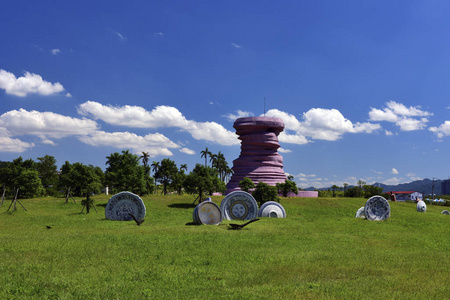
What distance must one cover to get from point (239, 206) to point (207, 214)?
643cm

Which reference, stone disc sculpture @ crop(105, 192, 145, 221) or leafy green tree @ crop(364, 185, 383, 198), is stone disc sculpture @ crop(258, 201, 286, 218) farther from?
leafy green tree @ crop(364, 185, 383, 198)

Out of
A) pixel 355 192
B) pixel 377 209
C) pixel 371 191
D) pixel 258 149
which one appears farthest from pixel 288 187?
pixel 377 209

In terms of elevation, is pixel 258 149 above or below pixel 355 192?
above

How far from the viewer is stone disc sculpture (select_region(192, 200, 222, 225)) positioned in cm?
2681

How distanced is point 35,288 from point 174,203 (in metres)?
42.2

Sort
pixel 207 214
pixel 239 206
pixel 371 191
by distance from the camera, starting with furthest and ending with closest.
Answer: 1. pixel 371 191
2. pixel 239 206
3. pixel 207 214

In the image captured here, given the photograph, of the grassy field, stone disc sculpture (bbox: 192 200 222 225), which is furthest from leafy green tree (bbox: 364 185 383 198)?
stone disc sculpture (bbox: 192 200 222 225)

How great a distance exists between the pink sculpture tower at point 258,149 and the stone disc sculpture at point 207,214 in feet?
A: 158

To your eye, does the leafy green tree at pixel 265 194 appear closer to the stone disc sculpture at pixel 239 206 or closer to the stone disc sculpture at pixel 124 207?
the stone disc sculpture at pixel 239 206

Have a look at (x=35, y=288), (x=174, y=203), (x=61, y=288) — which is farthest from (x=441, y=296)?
(x=174, y=203)

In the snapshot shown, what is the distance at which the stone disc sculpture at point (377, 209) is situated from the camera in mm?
35469

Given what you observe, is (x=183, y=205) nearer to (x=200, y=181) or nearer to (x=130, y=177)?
(x=200, y=181)

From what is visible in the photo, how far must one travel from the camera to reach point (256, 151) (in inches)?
3071

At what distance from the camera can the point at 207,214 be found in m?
27.1
